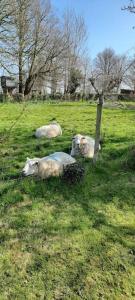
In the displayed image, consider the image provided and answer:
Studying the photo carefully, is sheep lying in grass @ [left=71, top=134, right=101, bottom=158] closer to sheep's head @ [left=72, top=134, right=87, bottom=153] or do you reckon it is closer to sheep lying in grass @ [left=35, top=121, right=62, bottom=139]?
sheep's head @ [left=72, top=134, right=87, bottom=153]

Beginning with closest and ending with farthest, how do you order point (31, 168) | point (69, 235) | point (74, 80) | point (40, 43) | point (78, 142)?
point (69, 235) → point (31, 168) → point (78, 142) → point (40, 43) → point (74, 80)

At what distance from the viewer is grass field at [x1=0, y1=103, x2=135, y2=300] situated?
3641 millimetres

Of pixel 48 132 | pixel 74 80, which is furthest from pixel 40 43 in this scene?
pixel 48 132

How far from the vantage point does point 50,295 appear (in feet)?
11.5

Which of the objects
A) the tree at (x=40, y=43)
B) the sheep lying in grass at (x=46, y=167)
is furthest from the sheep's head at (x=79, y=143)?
the tree at (x=40, y=43)

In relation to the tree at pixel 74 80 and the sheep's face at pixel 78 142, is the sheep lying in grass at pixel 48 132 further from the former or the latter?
the tree at pixel 74 80

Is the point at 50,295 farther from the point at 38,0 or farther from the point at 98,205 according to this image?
the point at 38,0

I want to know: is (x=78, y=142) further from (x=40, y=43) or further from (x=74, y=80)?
(x=74, y=80)

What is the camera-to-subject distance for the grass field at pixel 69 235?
364 centimetres

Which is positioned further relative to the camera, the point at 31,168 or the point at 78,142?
the point at 78,142

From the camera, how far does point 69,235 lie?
Answer: 452 cm

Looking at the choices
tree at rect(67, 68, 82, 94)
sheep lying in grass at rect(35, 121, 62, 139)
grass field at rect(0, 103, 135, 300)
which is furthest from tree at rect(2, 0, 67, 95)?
grass field at rect(0, 103, 135, 300)

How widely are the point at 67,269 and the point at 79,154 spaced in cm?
377

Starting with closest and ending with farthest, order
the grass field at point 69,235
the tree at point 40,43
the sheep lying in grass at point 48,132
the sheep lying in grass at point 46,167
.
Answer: the grass field at point 69,235, the sheep lying in grass at point 46,167, the sheep lying in grass at point 48,132, the tree at point 40,43
